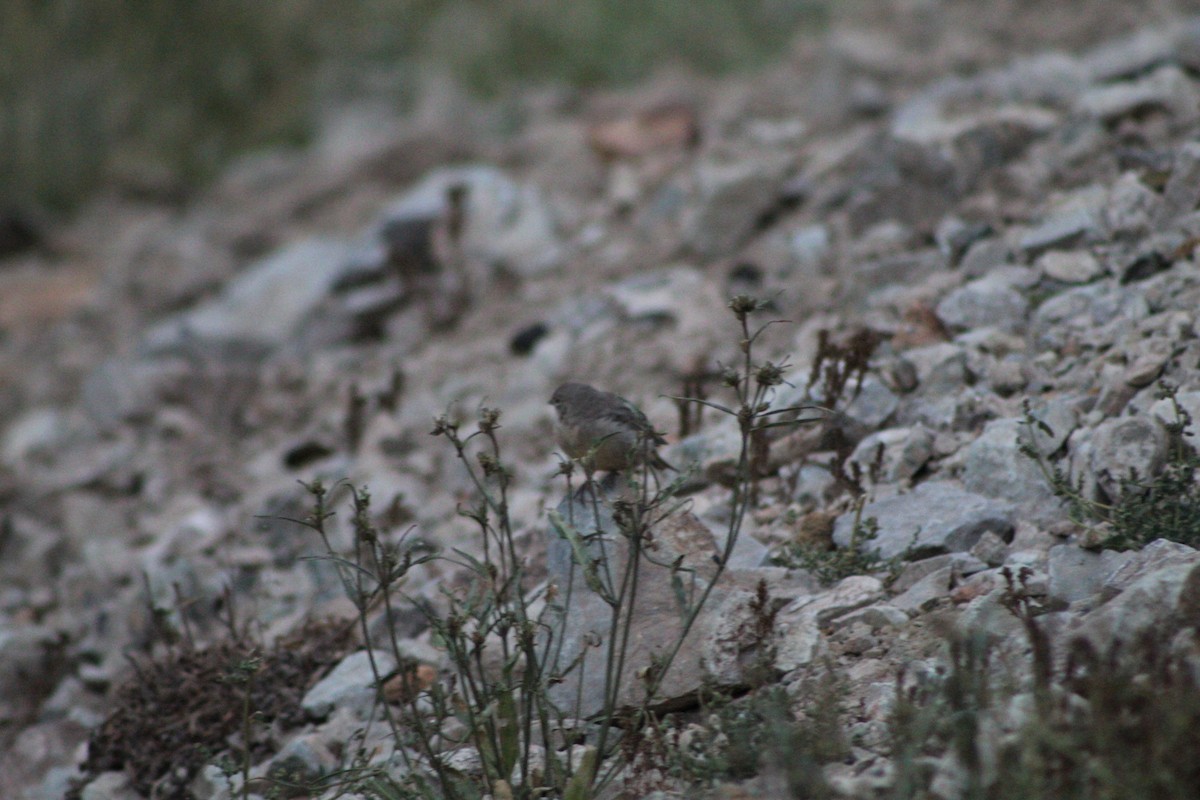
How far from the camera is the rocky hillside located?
2.84 m

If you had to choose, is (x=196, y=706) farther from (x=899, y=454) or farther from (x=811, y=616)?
(x=899, y=454)

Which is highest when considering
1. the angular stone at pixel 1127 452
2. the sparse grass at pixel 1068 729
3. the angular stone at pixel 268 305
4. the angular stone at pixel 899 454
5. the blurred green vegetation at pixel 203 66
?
the blurred green vegetation at pixel 203 66

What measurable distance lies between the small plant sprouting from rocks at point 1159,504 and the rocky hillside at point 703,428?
11 millimetres

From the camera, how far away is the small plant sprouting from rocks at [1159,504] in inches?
123

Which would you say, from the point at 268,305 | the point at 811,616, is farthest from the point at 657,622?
the point at 268,305

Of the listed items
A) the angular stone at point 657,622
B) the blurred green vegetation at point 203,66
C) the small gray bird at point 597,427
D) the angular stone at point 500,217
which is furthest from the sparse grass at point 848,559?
the blurred green vegetation at point 203,66

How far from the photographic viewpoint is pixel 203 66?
11242 millimetres

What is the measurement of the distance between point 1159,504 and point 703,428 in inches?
75.4

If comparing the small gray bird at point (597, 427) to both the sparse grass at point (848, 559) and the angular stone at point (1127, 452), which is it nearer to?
the sparse grass at point (848, 559)

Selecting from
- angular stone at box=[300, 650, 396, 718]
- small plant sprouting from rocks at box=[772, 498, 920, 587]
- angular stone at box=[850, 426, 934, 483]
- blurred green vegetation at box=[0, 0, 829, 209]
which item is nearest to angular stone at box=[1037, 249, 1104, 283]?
angular stone at box=[850, 426, 934, 483]

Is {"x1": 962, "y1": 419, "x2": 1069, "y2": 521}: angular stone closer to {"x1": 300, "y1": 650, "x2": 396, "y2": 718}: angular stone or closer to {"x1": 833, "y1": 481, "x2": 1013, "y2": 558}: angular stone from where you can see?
{"x1": 833, "y1": 481, "x2": 1013, "y2": 558}: angular stone

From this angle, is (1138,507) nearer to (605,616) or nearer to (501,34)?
(605,616)

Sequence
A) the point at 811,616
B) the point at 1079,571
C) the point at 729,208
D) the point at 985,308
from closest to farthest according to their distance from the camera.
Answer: the point at 1079,571 → the point at 811,616 → the point at 985,308 → the point at 729,208

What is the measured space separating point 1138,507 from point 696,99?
5.60m
